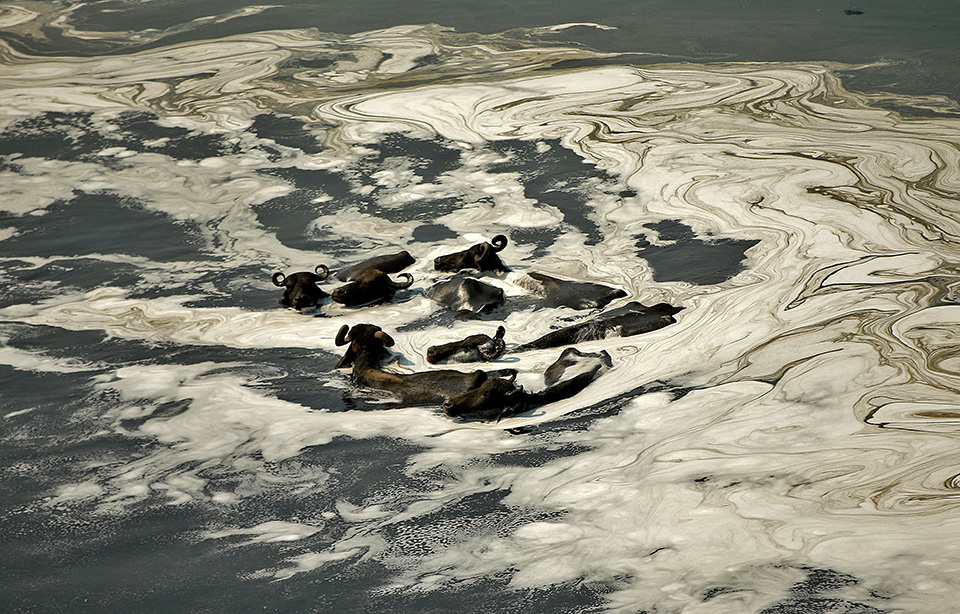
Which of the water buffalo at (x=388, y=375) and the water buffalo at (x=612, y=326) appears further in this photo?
the water buffalo at (x=612, y=326)

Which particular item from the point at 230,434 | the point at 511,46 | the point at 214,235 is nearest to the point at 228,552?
the point at 230,434

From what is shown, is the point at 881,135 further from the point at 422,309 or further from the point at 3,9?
the point at 3,9

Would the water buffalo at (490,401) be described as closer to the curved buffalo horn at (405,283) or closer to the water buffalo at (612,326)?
the water buffalo at (612,326)

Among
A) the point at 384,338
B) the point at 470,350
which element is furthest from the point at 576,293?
the point at 384,338

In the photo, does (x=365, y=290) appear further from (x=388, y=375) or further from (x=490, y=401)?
(x=490, y=401)

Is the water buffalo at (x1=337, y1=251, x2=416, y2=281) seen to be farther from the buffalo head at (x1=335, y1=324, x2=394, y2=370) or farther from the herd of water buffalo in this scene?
the buffalo head at (x1=335, y1=324, x2=394, y2=370)

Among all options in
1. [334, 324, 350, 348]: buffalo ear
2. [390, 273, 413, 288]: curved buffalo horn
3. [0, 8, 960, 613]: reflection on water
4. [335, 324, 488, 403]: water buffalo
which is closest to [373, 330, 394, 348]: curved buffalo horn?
[335, 324, 488, 403]: water buffalo

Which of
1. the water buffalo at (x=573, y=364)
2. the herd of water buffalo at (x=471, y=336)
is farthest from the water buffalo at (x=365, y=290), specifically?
the water buffalo at (x=573, y=364)
